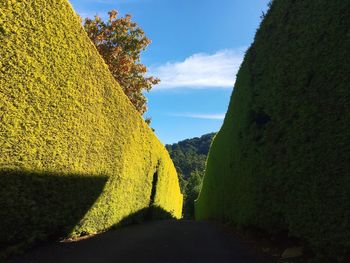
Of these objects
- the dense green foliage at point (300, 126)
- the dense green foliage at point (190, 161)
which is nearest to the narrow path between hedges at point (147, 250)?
the dense green foliage at point (300, 126)

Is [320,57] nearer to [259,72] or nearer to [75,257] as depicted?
[259,72]

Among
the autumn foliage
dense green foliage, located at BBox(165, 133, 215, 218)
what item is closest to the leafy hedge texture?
the autumn foliage

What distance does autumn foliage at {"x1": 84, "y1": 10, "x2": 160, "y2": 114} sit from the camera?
26609mm

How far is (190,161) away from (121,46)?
6077 cm

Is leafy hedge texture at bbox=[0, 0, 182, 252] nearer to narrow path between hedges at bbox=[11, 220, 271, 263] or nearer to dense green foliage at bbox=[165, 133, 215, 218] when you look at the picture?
narrow path between hedges at bbox=[11, 220, 271, 263]

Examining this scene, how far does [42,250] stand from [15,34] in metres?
4.33

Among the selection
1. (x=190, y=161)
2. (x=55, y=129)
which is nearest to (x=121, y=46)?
(x=55, y=129)

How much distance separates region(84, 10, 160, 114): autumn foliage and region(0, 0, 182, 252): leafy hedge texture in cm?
1483

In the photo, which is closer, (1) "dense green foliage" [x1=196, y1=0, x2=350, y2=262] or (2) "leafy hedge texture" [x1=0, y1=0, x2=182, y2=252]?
(1) "dense green foliage" [x1=196, y1=0, x2=350, y2=262]

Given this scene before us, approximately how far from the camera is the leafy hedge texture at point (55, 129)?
21.7 feet

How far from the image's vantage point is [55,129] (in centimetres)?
802

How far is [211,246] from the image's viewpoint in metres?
8.41

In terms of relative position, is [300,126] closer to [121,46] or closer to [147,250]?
[147,250]

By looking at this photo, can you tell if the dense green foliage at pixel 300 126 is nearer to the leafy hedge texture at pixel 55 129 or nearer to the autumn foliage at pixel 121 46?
the leafy hedge texture at pixel 55 129
